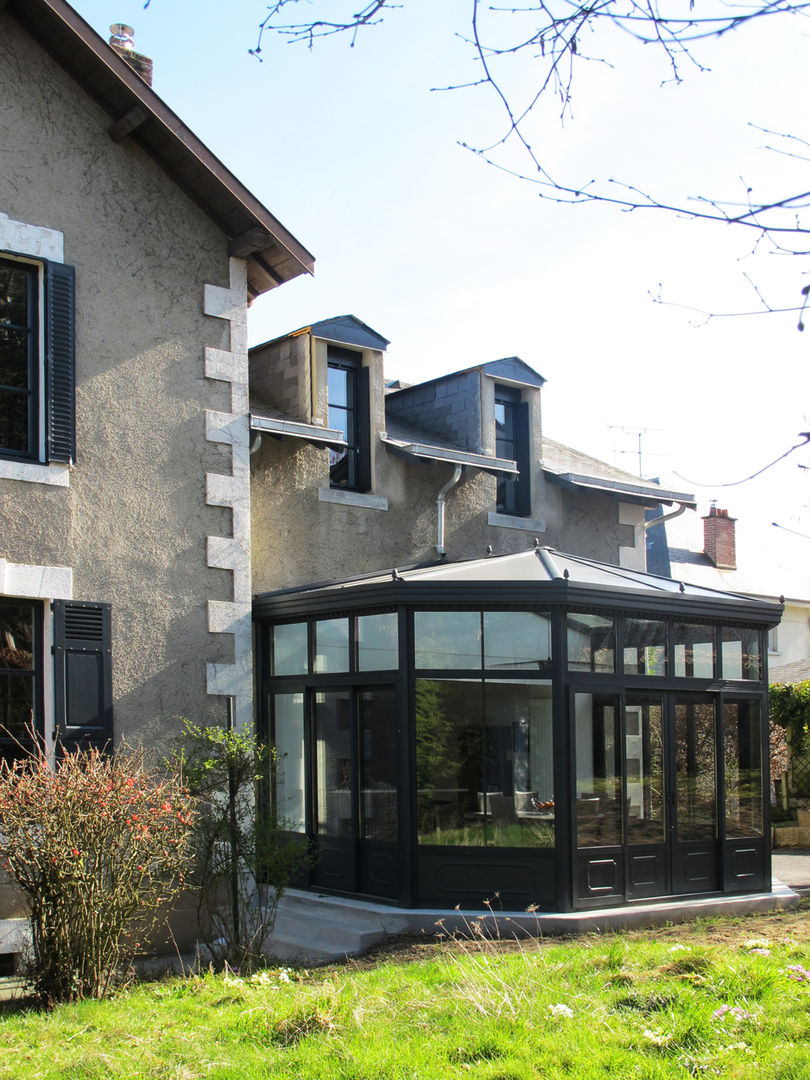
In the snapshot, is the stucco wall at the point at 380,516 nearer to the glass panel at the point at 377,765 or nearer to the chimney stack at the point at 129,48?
the glass panel at the point at 377,765

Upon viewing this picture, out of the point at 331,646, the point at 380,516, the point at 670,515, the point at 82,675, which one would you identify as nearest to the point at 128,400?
the point at 82,675

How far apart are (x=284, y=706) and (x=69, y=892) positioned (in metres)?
4.06

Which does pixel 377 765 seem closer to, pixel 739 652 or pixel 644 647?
pixel 644 647

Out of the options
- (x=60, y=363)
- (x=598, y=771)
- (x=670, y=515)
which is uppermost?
(x=60, y=363)

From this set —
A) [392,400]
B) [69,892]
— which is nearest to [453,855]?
[69,892]

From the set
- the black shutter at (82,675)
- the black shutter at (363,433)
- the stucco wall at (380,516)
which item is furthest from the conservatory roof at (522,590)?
the black shutter at (82,675)

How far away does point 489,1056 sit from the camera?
5.57 meters

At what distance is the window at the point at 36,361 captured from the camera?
8742 millimetres

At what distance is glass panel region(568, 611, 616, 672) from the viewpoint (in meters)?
9.81

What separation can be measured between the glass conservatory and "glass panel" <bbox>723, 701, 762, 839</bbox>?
0.15ft

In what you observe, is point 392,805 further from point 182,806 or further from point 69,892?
point 69,892

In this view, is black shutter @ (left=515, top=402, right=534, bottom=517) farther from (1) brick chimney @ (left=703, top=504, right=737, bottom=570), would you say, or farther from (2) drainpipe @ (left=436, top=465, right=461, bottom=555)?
(1) brick chimney @ (left=703, top=504, right=737, bottom=570)

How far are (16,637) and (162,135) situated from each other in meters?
4.27

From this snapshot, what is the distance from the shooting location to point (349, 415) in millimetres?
Result: 12344
